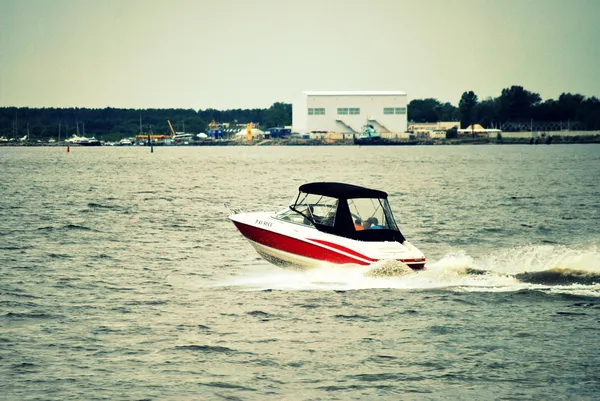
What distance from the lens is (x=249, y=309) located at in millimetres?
21844

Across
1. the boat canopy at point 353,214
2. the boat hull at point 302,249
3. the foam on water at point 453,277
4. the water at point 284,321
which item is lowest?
the water at point 284,321

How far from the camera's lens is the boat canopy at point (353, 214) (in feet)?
78.6

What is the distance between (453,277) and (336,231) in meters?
3.52

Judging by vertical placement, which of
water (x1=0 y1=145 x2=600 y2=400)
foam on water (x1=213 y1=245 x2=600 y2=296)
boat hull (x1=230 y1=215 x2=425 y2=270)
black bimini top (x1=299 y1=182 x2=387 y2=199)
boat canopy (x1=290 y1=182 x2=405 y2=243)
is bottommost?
water (x1=0 y1=145 x2=600 y2=400)

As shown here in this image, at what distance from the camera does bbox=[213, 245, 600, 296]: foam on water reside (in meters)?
23.3

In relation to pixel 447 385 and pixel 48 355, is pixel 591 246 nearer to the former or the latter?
pixel 447 385

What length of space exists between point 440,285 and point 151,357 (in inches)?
367

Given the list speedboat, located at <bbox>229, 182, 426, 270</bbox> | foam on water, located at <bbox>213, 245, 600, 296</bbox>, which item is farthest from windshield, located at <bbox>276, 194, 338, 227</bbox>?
foam on water, located at <bbox>213, 245, 600, 296</bbox>

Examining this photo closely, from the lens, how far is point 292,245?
2516cm

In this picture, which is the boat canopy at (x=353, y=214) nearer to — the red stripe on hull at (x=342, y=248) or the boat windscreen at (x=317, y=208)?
the boat windscreen at (x=317, y=208)

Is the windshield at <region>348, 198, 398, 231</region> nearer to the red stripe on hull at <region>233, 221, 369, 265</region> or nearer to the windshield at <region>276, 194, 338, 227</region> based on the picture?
the windshield at <region>276, 194, 338, 227</region>

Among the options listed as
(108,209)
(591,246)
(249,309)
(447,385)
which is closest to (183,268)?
(249,309)

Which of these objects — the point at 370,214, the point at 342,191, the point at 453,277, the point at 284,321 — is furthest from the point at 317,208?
the point at 284,321

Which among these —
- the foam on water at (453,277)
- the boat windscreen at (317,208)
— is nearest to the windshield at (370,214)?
the boat windscreen at (317,208)
